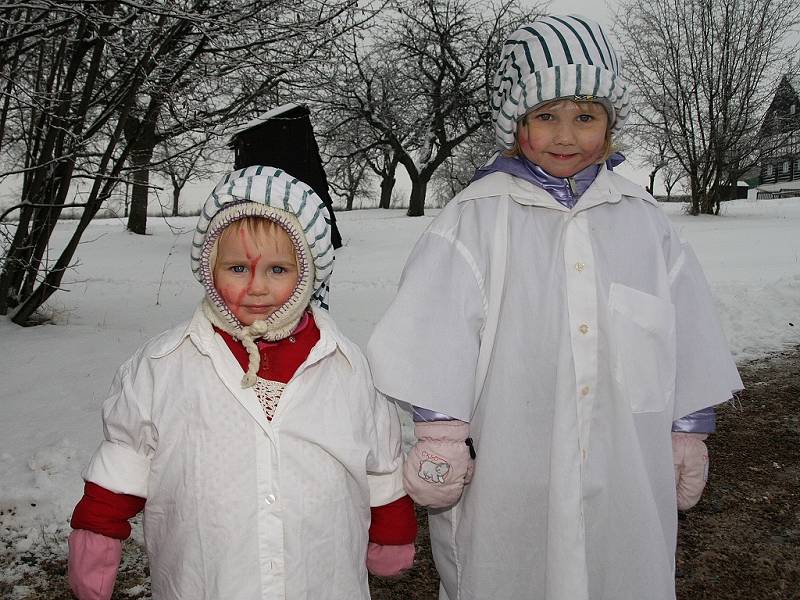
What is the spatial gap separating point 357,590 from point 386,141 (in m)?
22.9

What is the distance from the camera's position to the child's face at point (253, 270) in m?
1.80

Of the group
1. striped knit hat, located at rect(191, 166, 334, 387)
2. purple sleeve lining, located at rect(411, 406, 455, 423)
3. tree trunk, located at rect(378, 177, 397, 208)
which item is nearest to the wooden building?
tree trunk, located at rect(378, 177, 397, 208)

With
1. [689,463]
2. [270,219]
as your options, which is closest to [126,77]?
[270,219]

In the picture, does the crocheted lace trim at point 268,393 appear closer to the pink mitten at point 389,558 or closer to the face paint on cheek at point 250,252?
the face paint on cheek at point 250,252

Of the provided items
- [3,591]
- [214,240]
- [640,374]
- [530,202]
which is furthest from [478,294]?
[3,591]

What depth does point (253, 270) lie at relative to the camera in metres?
1.81

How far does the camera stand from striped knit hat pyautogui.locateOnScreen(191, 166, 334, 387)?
180cm

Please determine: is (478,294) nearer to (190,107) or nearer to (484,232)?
(484,232)

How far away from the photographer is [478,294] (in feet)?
6.67

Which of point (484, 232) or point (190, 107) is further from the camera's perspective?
point (190, 107)

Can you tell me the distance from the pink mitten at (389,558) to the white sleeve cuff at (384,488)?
0.12 m

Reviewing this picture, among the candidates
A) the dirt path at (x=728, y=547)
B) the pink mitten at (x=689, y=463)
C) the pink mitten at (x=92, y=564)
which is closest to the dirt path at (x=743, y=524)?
the dirt path at (x=728, y=547)

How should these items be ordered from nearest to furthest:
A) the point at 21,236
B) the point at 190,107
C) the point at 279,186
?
1. the point at 279,186
2. the point at 190,107
3. the point at 21,236

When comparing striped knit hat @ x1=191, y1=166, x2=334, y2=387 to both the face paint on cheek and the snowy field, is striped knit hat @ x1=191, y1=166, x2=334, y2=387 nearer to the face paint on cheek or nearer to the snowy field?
the face paint on cheek
